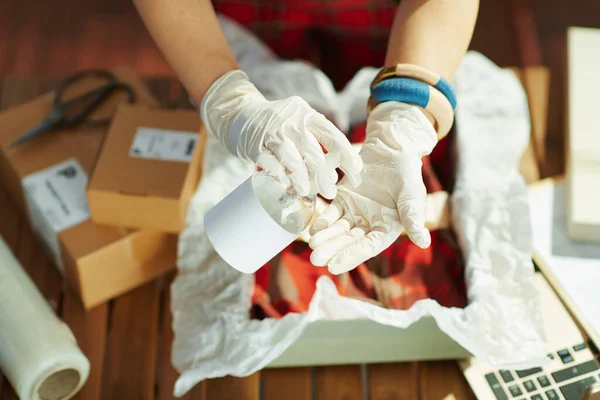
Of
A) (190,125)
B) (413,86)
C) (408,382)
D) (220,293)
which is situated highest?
(413,86)

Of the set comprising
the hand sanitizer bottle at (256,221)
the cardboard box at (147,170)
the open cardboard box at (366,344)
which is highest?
the hand sanitizer bottle at (256,221)

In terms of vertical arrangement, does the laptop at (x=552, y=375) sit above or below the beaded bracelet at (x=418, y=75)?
below

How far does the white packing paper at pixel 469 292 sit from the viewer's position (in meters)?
0.98

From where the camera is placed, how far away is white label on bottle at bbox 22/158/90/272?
3.63 feet

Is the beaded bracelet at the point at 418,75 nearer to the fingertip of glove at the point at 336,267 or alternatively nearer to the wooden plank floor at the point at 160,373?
the fingertip of glove at the point at 336,267

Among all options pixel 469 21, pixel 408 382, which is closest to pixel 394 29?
pixel 469 21

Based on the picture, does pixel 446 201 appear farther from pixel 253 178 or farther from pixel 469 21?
pixel 253 178

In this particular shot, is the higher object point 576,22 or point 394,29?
point 394,29

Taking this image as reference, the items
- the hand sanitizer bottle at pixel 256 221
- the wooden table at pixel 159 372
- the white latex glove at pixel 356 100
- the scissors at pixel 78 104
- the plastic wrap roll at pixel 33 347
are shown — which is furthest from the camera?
Answer: the white latex glove at pixel 356 100

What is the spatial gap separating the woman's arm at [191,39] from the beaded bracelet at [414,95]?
0.21 m

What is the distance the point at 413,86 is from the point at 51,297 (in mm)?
648

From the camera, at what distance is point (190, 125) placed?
1173 millimetres

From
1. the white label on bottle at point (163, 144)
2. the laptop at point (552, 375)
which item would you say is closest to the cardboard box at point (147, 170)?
the white label on bottle at point (163, 144)

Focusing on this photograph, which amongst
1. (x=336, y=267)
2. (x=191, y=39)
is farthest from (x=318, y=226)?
(x=191, y=39)
